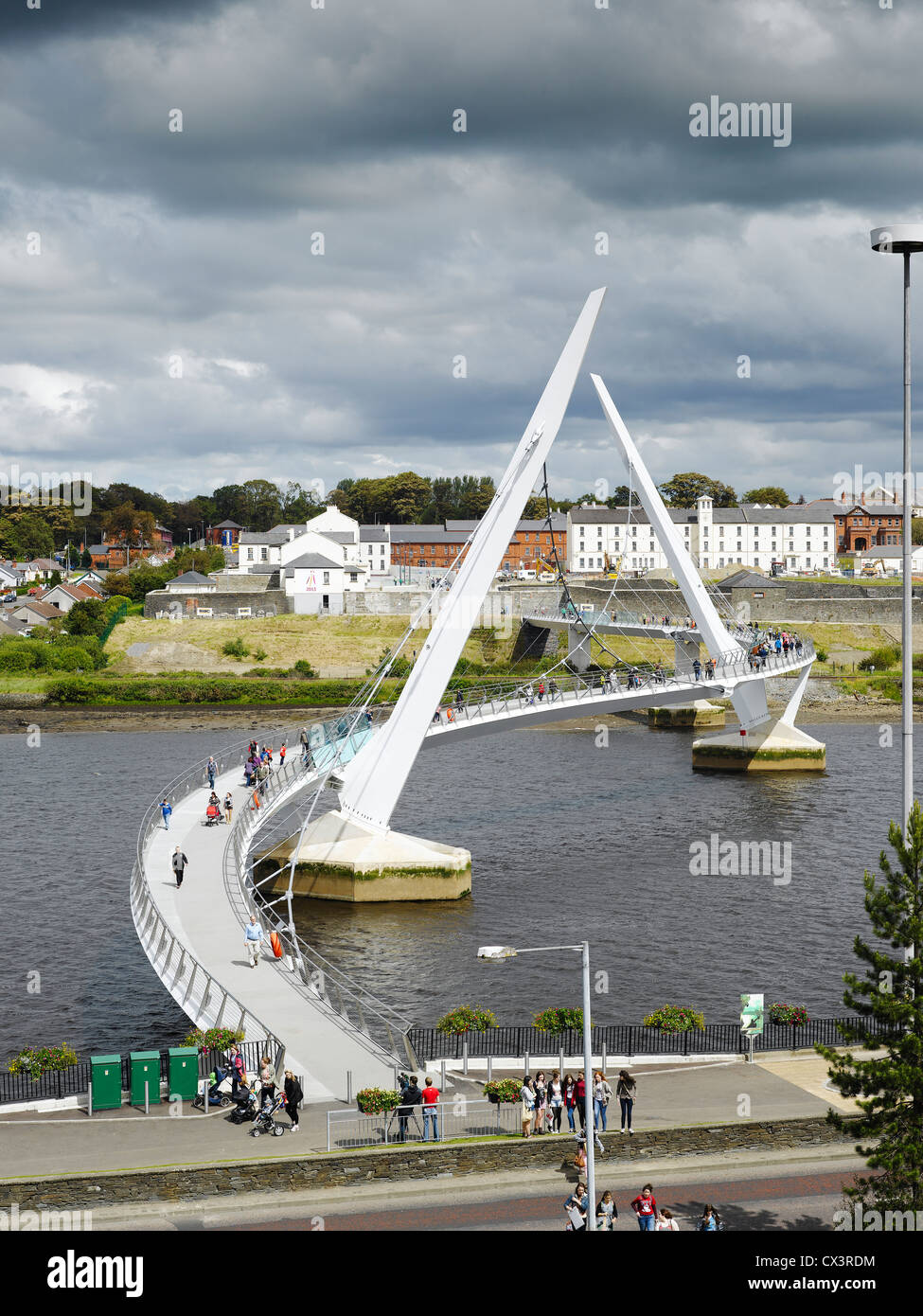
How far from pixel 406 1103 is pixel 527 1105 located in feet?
5.82

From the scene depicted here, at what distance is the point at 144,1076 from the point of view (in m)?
20.9

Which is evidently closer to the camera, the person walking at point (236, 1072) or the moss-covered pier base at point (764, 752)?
the person walking at point (236, 1072)

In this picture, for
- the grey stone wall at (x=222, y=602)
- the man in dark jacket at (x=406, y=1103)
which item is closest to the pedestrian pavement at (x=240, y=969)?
the man in dark jacket at (x=406, y=1103)

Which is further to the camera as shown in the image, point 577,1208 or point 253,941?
point 253,941

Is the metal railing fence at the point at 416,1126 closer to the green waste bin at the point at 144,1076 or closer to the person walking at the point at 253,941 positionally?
the green waste bin at the point at 144,1076

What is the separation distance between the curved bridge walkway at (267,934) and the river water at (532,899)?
7.51ft

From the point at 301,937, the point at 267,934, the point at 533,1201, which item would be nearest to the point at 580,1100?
the point at 533,1201

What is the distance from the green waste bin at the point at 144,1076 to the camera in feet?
68.4

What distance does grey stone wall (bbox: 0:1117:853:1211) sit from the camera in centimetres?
1733

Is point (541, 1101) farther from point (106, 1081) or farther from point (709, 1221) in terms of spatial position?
point (106, 1081)
